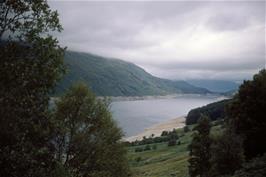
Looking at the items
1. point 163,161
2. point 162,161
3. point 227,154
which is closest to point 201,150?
point 227,154

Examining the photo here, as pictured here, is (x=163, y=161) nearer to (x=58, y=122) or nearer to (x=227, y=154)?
(x=227, y=154)

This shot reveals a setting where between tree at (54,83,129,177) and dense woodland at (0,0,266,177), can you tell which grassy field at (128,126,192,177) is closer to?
dense woodland at (0,0,266,177)

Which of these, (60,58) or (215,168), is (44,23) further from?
(215,168)

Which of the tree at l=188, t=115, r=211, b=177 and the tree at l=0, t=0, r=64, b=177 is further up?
the tree at l=0, t=0, r=64, b=177

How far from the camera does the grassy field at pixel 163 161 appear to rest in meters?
83.4

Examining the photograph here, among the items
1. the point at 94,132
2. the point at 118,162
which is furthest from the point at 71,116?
the point at 118,162

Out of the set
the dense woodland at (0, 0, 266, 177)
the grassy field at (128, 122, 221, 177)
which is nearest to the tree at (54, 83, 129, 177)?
the dense woodland at (0, 0, 266, 177)

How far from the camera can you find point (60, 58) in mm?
12648

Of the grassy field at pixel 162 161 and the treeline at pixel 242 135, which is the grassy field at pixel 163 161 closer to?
the grassy field at pixel 162 161

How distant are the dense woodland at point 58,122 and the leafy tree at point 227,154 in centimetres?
11

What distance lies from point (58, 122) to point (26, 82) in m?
3.11

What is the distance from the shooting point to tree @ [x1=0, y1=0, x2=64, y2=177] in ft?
33.5

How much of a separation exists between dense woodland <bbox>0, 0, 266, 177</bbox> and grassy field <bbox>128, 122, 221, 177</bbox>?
88.8 ft

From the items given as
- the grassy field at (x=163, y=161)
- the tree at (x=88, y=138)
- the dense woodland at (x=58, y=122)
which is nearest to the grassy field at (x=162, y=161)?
the grassy field at (x=163, y=161)
